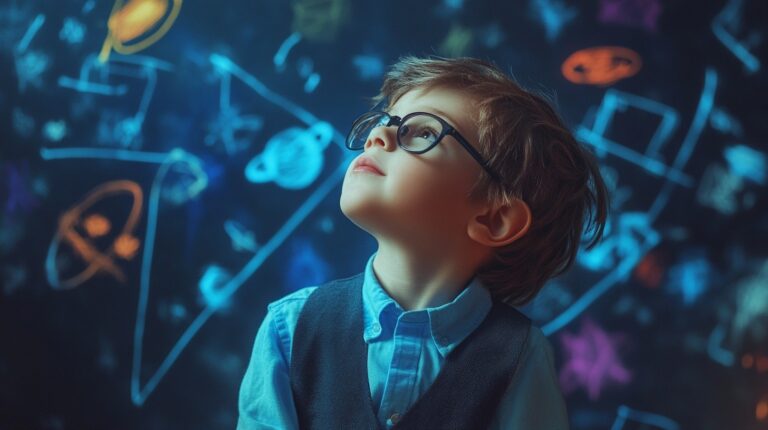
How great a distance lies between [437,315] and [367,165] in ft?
0.76

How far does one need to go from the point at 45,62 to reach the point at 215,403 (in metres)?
0.87

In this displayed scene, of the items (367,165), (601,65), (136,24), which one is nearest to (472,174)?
(367,165)

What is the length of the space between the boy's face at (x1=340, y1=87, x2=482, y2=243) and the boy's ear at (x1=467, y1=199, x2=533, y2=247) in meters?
0.02

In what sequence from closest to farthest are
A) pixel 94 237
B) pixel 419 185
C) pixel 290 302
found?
pixel 419 185 → pixel 290 302 → pixel 94 237

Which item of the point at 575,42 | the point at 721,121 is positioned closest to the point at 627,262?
the point at 721,121

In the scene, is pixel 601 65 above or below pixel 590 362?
above

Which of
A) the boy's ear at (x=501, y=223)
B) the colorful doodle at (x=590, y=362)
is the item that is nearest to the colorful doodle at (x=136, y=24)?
the boy's ear at (x=501, y=223)

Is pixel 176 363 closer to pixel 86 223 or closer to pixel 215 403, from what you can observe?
pixel 215 403

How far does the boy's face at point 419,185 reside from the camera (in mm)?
970

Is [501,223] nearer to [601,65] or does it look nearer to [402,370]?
[402,370]

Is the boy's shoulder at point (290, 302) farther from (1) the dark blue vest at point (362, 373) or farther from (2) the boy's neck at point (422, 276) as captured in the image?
(2) the boy's neck at point (422, 276)

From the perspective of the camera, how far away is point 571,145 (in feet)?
3.50

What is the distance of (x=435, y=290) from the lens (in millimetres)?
1036

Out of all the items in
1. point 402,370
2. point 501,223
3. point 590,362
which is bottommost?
point 590,362
